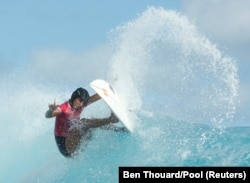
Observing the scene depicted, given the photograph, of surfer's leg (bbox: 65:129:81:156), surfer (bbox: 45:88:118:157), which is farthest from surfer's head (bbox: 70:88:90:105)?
surfer's leg (bbox: 65:129:81:156)

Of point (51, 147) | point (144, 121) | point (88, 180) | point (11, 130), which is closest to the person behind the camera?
point (88, 180)

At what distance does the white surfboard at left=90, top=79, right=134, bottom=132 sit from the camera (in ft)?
40.7

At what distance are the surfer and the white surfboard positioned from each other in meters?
0.17

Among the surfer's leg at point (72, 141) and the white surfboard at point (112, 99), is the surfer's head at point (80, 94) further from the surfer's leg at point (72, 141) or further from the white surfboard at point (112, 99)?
the surfer's leg at point (72, 141)

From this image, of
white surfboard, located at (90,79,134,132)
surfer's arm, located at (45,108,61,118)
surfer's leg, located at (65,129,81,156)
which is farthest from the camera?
white surfboard, located at (90,79,134,132)

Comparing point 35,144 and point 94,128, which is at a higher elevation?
point 35,144

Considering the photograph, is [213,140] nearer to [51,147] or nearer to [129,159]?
[129,159]

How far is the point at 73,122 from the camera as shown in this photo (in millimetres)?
12031

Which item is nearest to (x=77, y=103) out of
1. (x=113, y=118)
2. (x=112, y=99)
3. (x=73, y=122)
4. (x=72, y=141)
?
(x=73, y=122)

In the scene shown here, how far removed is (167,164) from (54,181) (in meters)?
2.81

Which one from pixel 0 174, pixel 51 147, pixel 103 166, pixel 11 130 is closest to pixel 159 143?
pixel 103 166

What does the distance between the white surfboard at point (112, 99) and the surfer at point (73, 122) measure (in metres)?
0.17

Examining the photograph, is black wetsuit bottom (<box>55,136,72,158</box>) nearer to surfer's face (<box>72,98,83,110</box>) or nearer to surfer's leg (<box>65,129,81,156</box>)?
surfer's leg (<box>65,129,81,156</box>)

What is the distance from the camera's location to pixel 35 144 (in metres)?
16.7
